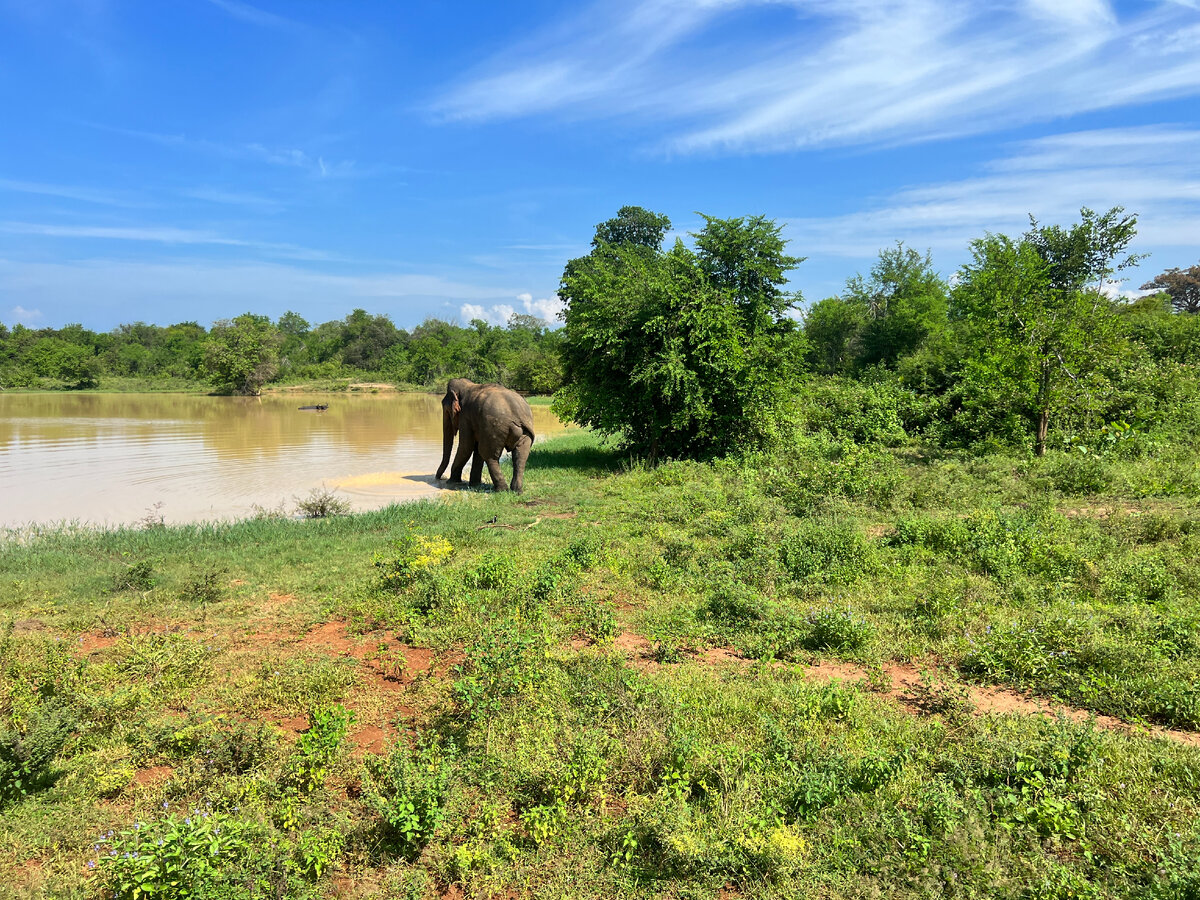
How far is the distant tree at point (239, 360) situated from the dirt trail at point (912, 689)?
206 ft

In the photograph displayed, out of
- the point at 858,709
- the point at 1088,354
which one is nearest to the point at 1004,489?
the point at 1088,354

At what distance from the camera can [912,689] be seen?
16.8 feet

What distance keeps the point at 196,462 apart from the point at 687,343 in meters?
14.7

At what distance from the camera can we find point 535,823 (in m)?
3.72

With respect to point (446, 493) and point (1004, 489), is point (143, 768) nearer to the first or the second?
point (446, 493)

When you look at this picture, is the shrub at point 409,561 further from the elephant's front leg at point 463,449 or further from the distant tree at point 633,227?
the distant tree at point 633,227

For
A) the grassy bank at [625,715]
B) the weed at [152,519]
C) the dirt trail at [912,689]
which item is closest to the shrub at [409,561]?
the grassy bank at [625,715]

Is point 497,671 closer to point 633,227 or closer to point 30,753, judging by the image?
point 30,753

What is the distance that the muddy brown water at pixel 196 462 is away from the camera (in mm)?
13852

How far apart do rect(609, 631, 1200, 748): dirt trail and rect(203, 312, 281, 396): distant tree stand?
206 feet

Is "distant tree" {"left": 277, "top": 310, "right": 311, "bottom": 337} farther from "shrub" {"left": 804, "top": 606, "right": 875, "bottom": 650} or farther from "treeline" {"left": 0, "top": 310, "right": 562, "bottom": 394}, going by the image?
"shrub" {"left": 804, "top": 606, "right": 875, "bottom": 650}

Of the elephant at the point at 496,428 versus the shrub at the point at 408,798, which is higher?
the elephant at the point at 496,428

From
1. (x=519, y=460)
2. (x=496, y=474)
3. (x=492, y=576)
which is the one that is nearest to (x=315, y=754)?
(x=492, y=576)

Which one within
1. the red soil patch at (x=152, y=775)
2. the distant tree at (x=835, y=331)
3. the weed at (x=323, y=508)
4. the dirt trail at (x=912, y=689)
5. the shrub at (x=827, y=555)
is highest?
the distant tree at (x=835, y=331)
